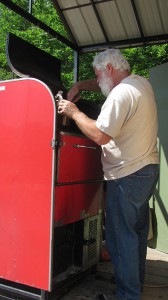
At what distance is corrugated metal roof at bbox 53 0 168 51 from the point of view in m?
4.29

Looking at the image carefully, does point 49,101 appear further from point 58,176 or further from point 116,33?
point 116,33

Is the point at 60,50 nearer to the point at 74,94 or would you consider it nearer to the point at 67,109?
the point at 74,94

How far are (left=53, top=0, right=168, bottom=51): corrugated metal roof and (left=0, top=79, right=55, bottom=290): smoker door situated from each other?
229 cm

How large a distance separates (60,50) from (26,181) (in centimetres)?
1688

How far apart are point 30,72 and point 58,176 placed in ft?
3.69

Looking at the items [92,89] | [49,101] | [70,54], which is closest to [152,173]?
[49,101]

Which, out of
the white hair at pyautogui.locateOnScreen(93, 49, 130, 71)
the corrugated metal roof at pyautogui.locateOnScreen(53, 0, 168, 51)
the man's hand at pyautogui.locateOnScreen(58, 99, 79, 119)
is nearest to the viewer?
the man's hand at pyautogui.locateOnScreen(58, 99, 79, 119)

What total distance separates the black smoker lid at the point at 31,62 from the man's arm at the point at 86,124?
1.75 ft

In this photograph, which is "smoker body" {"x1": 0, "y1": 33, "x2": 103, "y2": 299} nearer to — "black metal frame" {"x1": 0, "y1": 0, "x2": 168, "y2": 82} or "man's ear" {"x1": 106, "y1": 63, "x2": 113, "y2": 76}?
"man's ear" {"x1": 106, "y1": 63, "x2": 113, "y2": 76}

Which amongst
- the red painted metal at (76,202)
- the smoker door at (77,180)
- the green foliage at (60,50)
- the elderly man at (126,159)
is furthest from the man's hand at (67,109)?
the green foliage at (60,50)

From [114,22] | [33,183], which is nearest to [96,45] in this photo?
[114,22]

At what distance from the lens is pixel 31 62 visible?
10.9 feet

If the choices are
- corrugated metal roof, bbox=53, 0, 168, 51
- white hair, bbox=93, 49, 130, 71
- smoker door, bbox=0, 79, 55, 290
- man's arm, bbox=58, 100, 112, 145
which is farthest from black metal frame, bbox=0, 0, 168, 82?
man's arm, bbox=58, 100, 112, 145

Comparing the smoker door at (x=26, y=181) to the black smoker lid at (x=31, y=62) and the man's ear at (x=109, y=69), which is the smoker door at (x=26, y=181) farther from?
the man's ear at (x=109, y=69)
